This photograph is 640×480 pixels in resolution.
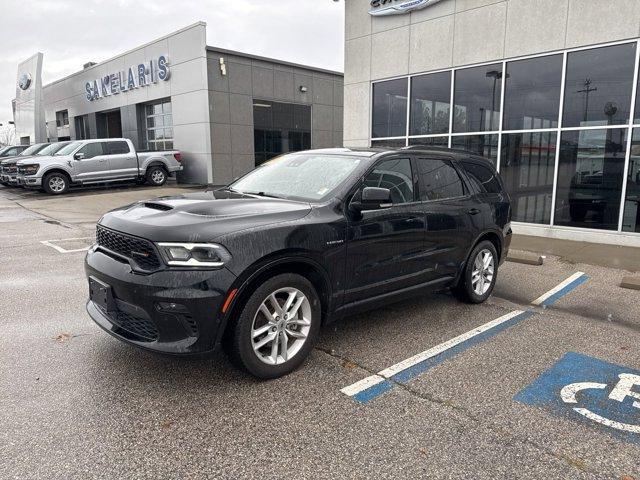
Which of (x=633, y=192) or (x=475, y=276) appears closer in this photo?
(x=475, y=276)

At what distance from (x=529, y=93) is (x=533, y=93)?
3.4 inches

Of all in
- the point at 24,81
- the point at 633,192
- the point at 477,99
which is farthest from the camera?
the point at 24,81

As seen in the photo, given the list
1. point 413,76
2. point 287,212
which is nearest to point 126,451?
point 287,212

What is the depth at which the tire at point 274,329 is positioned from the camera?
3.38m

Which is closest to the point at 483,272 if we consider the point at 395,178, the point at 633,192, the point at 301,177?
the point at 395,178

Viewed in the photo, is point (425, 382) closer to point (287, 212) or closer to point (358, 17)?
point (287, 212)

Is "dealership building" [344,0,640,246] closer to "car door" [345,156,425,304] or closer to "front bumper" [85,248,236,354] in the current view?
"car door" [345,156,425,304]

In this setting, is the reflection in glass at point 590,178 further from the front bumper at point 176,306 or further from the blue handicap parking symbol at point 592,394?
the front bumper at point 176,306

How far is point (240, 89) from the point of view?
20656 millimetres

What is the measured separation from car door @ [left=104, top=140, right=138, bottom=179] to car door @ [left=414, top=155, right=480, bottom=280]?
52.3 feet

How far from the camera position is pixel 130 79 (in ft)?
75.8

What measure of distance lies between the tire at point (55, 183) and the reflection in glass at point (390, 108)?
11648 millimetres

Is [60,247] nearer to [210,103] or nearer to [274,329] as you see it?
[274,329]

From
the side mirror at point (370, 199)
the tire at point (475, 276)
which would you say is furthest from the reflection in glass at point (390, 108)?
the side mirror at point (370, 199)
